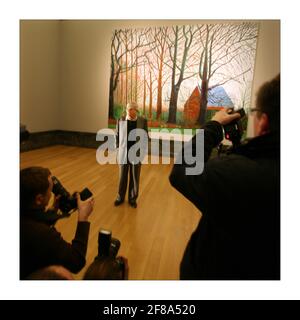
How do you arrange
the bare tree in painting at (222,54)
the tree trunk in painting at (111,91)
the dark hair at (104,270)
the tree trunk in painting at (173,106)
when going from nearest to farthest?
the dark hair at (104,270) → the bare tree in painting at (222,54) → the tree trunk in painting at (173,106) → the tree trunk in painting at (111,91)

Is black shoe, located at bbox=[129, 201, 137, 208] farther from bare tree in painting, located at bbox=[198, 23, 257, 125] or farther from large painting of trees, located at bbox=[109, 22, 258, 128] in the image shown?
bare tree in painting, located at bbox=[198, 23, 257, 125]

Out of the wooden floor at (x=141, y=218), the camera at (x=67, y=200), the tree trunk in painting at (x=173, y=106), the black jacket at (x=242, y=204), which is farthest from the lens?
the tree trunk in painting at (x=173, y=106)

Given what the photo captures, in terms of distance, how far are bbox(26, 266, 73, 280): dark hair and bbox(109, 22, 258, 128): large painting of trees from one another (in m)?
3.68

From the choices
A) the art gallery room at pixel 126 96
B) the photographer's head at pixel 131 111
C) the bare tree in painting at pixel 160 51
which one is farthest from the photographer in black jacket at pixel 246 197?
the bare tree in painting at pixel 160 51

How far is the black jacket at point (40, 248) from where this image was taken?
0.77m

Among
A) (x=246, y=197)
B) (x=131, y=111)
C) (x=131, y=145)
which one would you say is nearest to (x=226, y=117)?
(x=246, y=197)

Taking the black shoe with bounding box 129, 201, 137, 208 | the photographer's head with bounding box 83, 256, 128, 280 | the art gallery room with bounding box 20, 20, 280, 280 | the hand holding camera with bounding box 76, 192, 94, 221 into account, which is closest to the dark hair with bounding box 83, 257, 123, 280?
the photographer's head with bounding box 83, 256, 128, 280

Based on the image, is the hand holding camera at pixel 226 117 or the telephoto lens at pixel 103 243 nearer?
the hand holding camera at pixel 226 117

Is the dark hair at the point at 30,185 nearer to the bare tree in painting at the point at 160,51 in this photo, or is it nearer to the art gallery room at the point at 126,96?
the art gallery room at the point at 126,96

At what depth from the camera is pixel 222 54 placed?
410 cm

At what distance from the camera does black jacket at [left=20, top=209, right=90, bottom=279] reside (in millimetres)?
768

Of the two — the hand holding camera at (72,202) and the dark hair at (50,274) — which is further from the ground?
the hand holding camera at (72,202)
